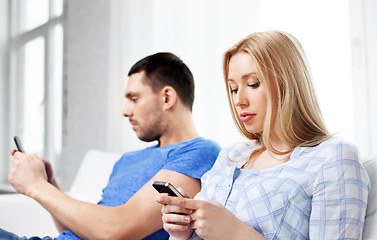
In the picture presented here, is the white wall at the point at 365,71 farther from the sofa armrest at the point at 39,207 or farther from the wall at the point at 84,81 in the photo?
the wall at the point at 84,81

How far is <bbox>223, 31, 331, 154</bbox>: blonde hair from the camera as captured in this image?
109 cm

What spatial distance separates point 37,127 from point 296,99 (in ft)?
13.9

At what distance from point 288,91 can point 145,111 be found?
0.74 m

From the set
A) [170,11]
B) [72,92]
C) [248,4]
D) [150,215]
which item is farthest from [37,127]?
[150,215]

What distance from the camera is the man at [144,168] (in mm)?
1393

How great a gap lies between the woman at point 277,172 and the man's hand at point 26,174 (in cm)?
62

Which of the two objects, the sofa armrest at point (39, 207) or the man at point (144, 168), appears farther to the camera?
the sofa armrest at point (39, 207)

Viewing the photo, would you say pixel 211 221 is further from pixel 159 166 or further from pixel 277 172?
pixel 159 166

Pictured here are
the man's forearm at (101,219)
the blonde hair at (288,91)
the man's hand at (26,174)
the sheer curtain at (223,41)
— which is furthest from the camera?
the sheer curtain at (223,41)

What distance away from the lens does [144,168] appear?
1.59 m

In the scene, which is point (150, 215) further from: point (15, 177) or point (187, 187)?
point (15, 177)

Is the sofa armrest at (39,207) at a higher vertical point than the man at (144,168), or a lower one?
lower

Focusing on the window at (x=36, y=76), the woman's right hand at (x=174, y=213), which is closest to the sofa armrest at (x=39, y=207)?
the woman's right hand at (x=174, y=213)

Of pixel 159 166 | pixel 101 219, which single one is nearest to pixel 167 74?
pixel 159 166
